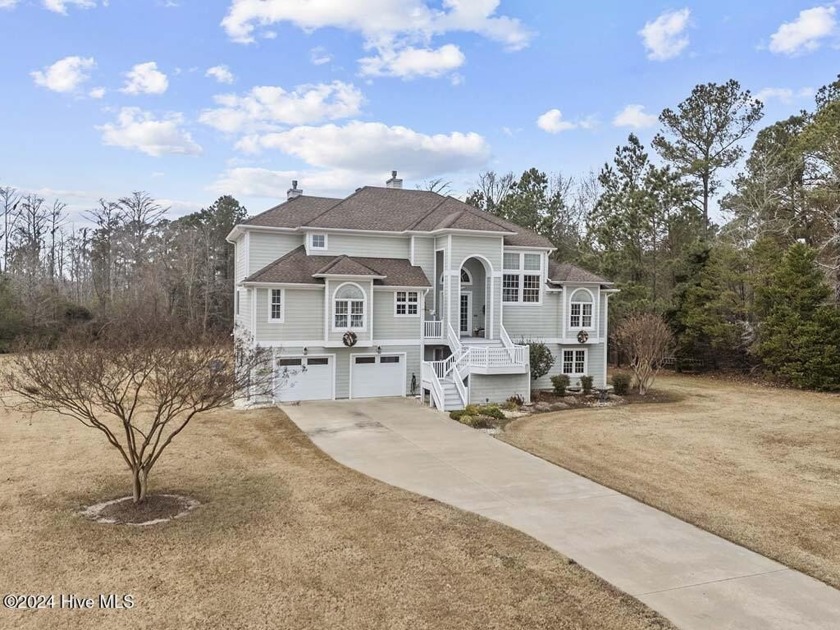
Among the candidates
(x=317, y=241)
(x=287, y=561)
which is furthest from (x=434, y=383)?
(x=287, y=561)

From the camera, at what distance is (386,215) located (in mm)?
23156

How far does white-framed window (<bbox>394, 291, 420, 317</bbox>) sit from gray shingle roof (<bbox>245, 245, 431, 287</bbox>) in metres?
0.48

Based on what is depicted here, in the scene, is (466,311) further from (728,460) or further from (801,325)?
(801,325)

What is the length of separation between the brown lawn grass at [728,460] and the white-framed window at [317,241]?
32.4 ft

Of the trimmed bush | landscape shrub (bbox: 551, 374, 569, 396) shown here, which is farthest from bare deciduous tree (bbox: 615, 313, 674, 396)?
landscape shrub (bbox: 551, 374, 569, 396)

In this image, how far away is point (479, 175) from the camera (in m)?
43.4

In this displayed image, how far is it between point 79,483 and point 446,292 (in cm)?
A: 1373

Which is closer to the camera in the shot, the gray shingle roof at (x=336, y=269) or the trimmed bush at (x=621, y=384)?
the gray shingle roof at (x=336, y=269)

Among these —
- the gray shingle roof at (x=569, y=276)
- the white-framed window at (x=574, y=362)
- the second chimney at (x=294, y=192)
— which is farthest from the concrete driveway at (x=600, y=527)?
the second chimney at (x=294, y=192)

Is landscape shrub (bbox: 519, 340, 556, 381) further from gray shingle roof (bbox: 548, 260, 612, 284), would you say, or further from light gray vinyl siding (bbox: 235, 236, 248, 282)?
light gray vinyl siding (bbox: 235, 236, 248, 282)

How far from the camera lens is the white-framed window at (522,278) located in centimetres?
2253

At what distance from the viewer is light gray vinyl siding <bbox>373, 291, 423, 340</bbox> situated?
814 inches

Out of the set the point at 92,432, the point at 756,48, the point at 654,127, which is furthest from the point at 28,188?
the point at 756,48

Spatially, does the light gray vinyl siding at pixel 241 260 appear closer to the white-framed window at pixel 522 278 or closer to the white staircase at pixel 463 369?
the white staircase at pixel 463 369
